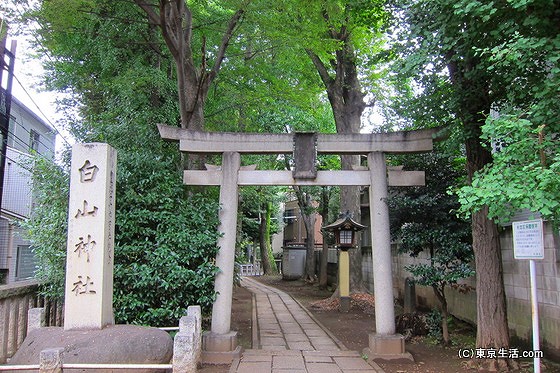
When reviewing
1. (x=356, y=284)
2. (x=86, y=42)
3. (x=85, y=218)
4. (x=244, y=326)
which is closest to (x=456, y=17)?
(x=85, y=218)

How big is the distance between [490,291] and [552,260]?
1.28 m

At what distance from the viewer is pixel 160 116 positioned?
11.3 meters

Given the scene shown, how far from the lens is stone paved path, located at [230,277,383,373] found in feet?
24.2

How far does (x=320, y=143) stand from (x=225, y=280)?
11.0ft

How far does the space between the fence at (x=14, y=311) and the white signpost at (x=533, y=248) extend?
7265 millimetres

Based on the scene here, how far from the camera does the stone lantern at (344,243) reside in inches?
576

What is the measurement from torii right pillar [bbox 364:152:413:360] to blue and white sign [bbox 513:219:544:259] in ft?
10.4

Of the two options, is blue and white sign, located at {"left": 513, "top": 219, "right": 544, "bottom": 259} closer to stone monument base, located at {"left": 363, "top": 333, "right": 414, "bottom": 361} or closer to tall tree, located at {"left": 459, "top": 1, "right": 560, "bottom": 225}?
tall tree, located at {"left": 459, "top": 1, "right": 560, "bottom": 225}

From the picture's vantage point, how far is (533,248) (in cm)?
519

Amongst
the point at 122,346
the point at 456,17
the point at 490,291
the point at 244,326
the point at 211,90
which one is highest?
the point at 211,90

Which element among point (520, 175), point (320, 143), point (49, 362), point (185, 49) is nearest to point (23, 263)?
point (185, 49)

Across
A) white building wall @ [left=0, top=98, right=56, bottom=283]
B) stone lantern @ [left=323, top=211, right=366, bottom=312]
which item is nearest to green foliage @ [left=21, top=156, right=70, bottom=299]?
white building wall @ [left=0, top=98, right=56, bottom=283]

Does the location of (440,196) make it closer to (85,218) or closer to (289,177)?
(289,177)

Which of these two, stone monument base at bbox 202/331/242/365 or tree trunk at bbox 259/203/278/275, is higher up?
tree trunk at bbox 259/203/278/275
